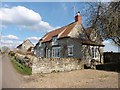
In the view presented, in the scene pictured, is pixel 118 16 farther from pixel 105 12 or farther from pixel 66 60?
pixel 66 60

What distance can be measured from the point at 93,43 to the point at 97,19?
8.38 m

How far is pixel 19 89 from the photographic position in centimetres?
1212

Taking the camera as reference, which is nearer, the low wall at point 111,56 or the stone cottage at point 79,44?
the stone cottage at point 79,44

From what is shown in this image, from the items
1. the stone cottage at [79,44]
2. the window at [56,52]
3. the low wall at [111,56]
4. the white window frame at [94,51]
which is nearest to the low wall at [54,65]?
the stone cottage at [79,44]

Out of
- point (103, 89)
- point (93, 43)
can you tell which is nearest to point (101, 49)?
point (93, 43)

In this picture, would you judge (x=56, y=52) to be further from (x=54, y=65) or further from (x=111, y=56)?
(x=54, y=65)

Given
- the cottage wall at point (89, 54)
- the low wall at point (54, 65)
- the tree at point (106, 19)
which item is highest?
the tree at point (106, 19)

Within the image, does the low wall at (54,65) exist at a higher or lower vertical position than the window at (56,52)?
lower

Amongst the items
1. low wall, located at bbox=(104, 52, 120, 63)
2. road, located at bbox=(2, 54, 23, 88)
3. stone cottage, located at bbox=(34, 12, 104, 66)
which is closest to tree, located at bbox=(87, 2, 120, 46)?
stone cottage, located at bbox=(34, 12, 104, 66)

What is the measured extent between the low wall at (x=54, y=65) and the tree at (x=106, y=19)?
16.3 ft

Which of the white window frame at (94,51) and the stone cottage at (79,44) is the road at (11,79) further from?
the white window frame at (94,51)

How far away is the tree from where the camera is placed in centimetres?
2332

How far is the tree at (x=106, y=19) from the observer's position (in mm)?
23323

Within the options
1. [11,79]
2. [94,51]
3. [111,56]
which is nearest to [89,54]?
[94,51]
